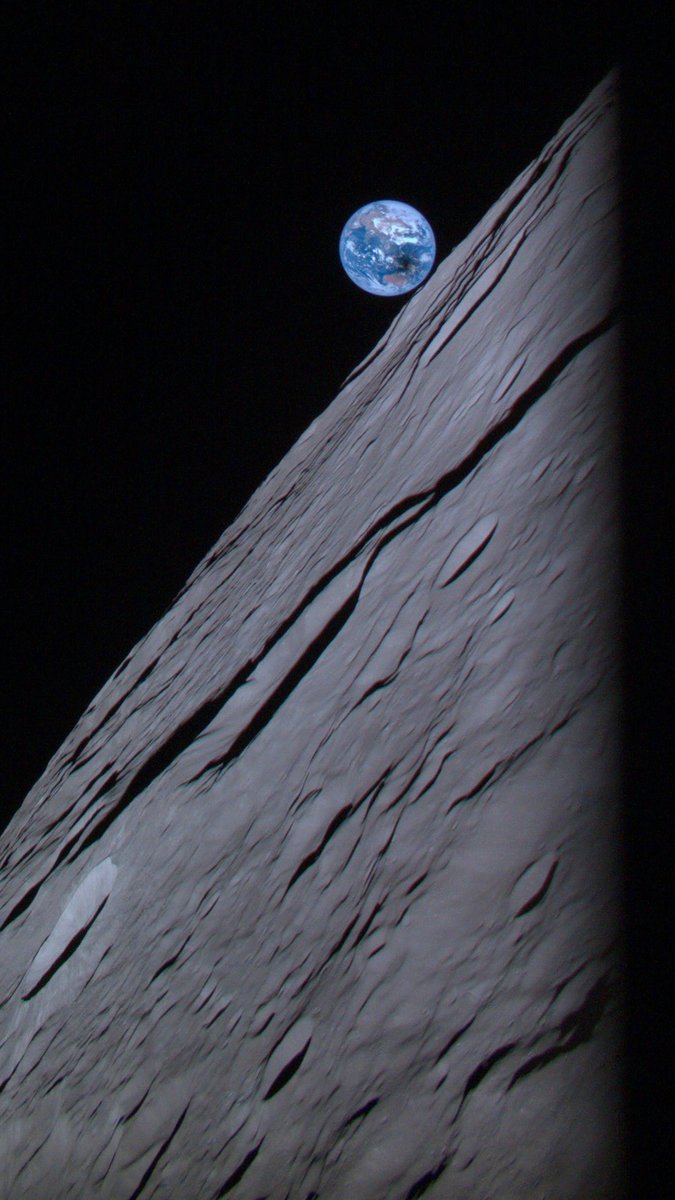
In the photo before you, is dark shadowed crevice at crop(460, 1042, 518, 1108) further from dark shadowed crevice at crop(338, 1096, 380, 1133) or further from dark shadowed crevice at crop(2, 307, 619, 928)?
dark shadowed crevice at crop(2, 307, 619, 928)

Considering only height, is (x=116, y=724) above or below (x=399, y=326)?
below

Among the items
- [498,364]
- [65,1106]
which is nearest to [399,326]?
[498,364]

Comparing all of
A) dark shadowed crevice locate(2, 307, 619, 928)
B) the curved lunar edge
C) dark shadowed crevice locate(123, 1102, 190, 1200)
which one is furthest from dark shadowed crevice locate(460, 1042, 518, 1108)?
dark shadowed crevice locate(2, 307, 619, 928)

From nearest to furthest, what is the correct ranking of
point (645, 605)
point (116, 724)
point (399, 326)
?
point (645, 605) → point (116, 724) → point (399, 326)

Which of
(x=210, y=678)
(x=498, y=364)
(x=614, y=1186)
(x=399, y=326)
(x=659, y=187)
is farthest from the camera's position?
(x=399, y=326)

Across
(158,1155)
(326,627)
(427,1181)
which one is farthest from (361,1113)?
(326,627)

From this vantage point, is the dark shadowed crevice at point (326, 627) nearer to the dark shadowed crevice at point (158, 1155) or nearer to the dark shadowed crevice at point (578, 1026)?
the dark shadowed crevice at point (158, 1155)

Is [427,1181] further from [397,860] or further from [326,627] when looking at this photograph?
[326,627]

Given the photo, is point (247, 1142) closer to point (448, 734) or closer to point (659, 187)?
point (448, 734)

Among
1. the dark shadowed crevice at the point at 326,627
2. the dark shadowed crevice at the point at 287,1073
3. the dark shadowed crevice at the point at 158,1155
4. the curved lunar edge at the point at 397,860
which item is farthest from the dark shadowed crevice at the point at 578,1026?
the dark shadowed crevice at the point at 326,627
